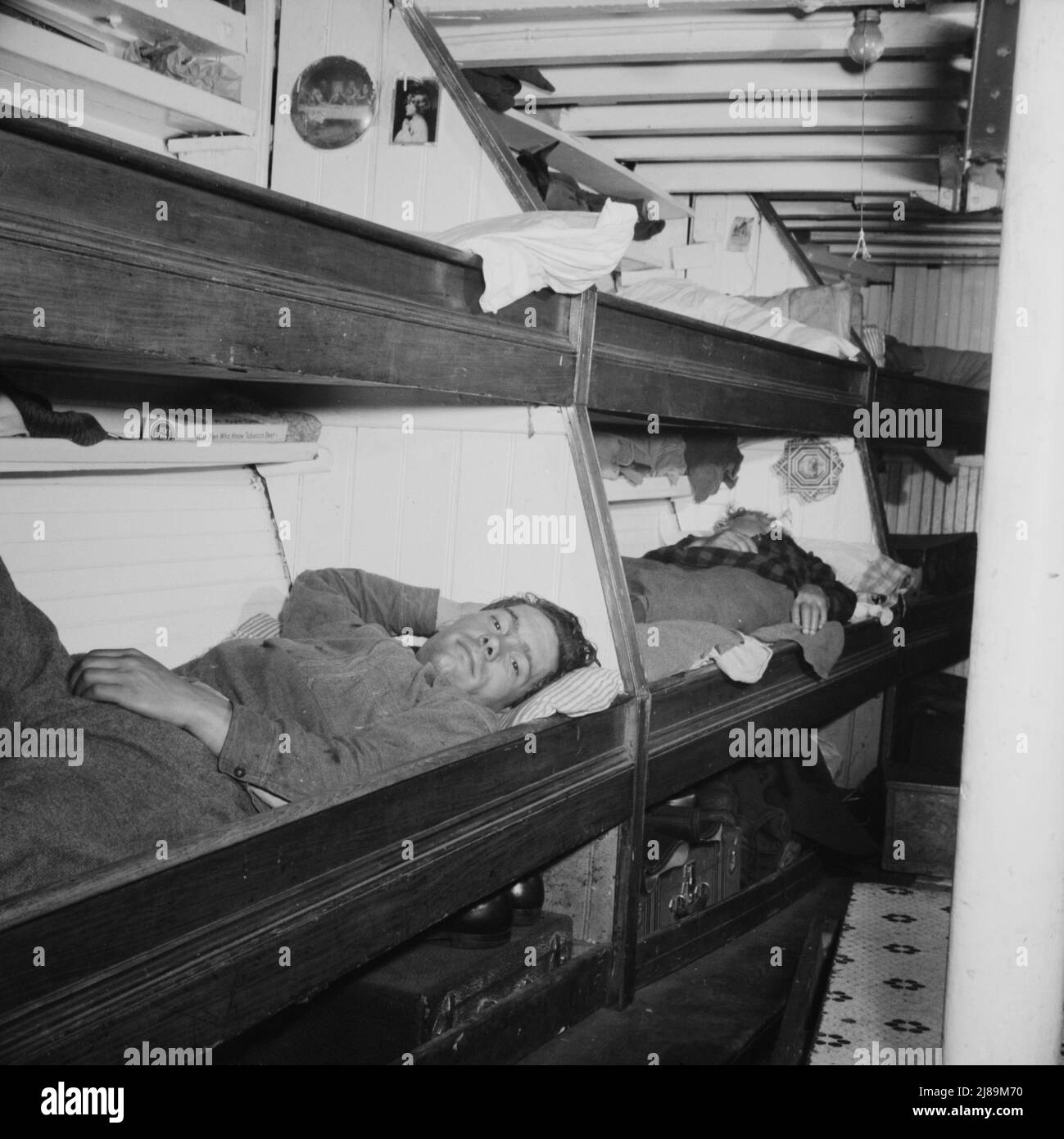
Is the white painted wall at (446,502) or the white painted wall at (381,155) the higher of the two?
the white painted wall at (381,155)

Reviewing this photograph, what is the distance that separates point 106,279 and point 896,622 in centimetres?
366

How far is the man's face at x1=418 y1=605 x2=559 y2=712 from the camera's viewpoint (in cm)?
272

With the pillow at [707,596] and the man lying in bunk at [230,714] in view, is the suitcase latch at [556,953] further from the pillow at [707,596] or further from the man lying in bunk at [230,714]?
the pillow at [707,596]

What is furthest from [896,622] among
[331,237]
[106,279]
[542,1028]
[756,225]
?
[106,279]

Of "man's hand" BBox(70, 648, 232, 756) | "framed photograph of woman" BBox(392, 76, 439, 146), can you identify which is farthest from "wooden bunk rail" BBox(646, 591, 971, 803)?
"framed photograph of woman" BBox(392, 76, 439, 146)

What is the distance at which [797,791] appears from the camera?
4129 millimetres

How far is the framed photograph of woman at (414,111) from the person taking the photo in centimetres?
304

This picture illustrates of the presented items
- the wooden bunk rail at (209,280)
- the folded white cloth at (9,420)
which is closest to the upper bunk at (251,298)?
the wooden bunk rail at (209,280)

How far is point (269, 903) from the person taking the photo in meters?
1.80

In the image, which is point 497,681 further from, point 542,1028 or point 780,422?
point 780,422

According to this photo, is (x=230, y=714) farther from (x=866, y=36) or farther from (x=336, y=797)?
(x=866, y=36)

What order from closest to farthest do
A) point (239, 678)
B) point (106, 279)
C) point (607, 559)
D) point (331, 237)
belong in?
1. point (106, 279)
2. point (331, 237)
3. point (239, 678)
4. point (607, 559)

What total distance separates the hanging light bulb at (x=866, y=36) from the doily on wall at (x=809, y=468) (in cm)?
179

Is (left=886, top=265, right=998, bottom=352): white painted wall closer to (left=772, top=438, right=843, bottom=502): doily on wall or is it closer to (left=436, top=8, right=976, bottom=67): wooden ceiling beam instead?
(left=772, top=438, right=843, bottom=502): doily on wall
